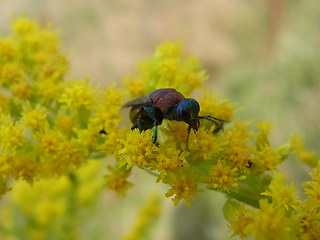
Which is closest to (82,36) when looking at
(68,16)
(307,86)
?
(68,16)

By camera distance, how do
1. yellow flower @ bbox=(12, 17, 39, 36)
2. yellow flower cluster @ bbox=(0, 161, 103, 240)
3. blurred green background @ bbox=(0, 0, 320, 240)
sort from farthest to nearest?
blurred green background @ bbox=(0, 0, 320, 240), yellow flower cluster @ bbox=(0, 161, 103, 240), yellow flower @ bbox=(12, 17, 39, 36)

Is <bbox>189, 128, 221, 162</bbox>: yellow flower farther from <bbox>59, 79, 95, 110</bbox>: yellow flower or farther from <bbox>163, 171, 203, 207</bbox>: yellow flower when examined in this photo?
<bbox>59, 79, 95, 110</bbox>: yellow flower

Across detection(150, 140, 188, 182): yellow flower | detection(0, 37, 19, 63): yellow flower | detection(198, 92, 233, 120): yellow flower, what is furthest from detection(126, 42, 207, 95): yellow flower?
detection(0, 37, 19, 63): yellow flower

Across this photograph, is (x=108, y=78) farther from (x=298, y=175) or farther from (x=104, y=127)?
(x=104, y=127)

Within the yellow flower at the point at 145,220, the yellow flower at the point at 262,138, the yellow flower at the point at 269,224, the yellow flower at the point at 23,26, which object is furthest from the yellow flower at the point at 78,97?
the yellow flower at the point at 145,220

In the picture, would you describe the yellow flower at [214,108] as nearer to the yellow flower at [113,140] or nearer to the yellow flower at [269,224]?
the yellow flower at [113,140]

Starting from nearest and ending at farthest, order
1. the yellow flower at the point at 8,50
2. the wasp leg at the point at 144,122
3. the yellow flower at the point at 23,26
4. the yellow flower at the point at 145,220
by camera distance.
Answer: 1. the wasp leg at the point at 144,122
2. the yellow flower at the point at 8,50
3. the yellow flower at the point at 23,26
4. the yellow flower at the point at 145,220
